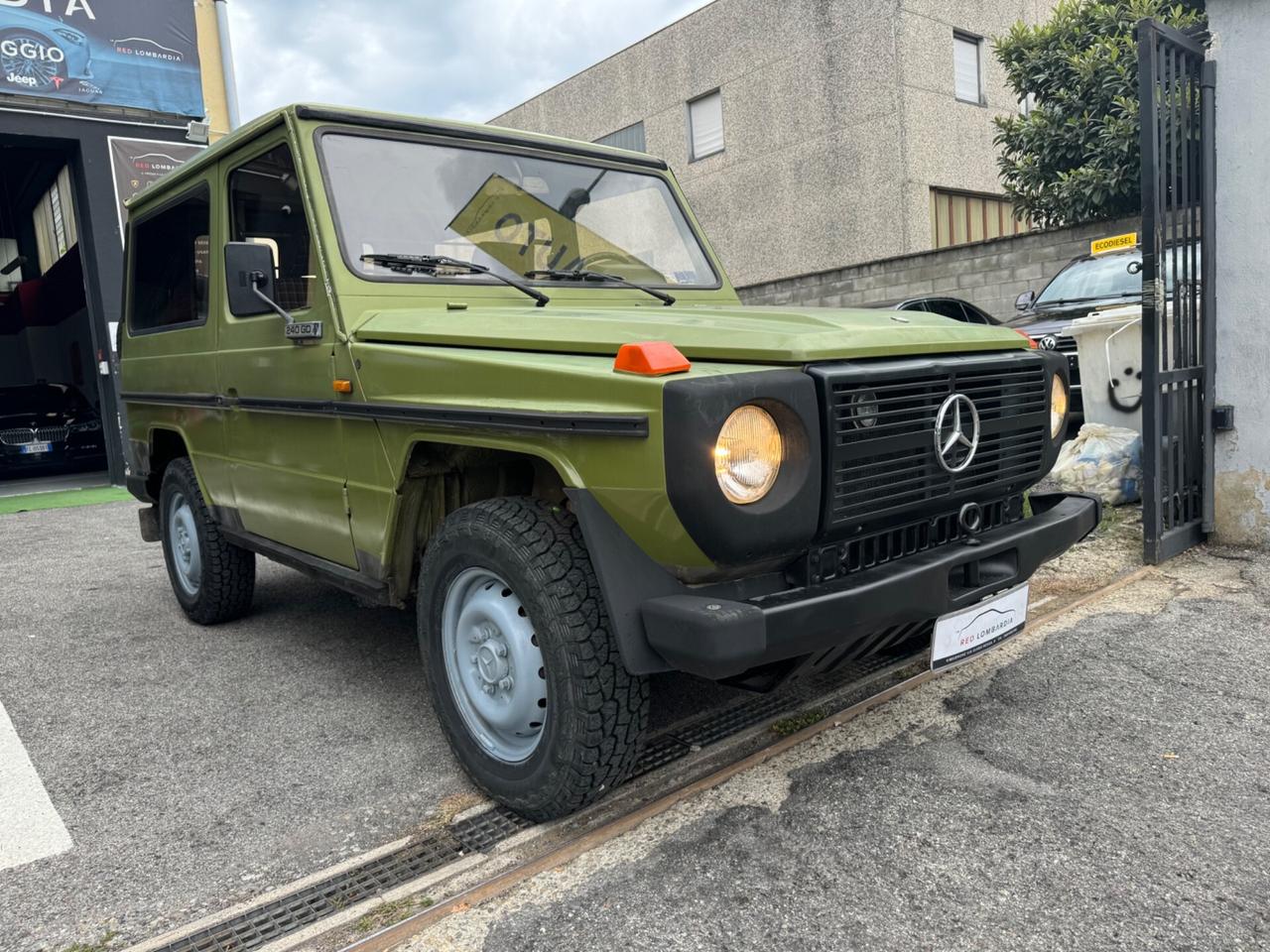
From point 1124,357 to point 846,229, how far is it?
37.2 feet

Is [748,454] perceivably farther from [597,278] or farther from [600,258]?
[600,258]

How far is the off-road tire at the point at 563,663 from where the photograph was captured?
2.24 m

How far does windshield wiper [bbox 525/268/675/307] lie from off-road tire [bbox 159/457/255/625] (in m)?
2.06

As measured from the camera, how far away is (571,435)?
7.20 feet

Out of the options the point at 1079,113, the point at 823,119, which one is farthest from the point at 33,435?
the point at 1079,113

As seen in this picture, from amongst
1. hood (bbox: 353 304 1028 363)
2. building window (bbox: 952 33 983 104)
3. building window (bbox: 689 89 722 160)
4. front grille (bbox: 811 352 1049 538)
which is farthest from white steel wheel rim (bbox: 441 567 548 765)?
building window (bbox: 689 89 722 160)

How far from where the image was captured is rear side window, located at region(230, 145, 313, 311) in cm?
317

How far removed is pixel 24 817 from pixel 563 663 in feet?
5.74

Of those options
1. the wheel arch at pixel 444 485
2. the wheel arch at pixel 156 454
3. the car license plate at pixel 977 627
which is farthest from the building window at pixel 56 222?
the car license plate at pixel 977 627

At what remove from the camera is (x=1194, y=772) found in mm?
2564

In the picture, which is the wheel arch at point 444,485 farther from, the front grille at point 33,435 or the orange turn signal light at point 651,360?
the front grille at point 33,435

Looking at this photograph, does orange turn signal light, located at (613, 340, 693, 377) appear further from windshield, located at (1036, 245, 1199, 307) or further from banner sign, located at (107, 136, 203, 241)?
banner sign, located at (107, 136, 203, 241)

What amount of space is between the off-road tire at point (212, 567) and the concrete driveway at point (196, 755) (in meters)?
Result: 0.11

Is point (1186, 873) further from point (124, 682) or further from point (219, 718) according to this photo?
point (124, 682)
